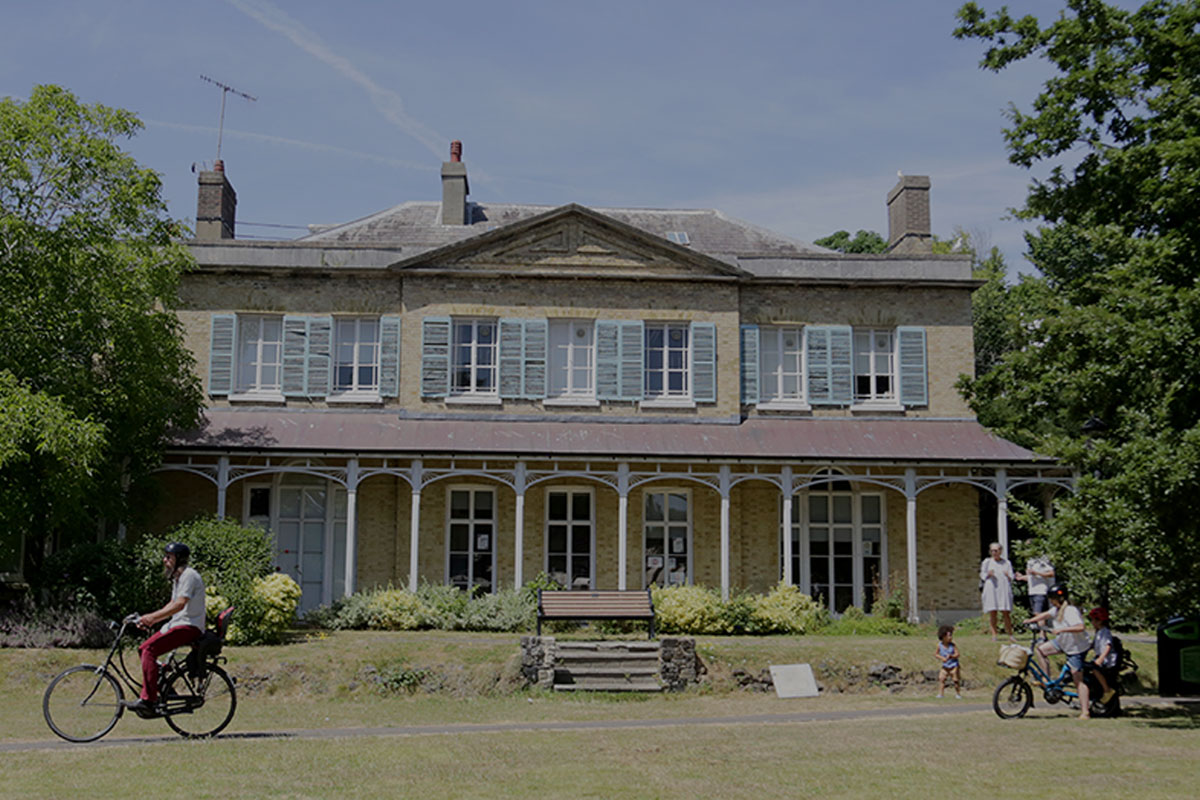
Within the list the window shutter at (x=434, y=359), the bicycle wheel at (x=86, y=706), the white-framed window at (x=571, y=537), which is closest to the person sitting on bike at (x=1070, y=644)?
the bicycle wheel at (x=86, y=706)

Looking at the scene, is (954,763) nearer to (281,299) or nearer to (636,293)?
(636,293)

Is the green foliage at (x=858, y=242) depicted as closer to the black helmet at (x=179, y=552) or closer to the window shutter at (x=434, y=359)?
the window shutter at (x=434, y=359)

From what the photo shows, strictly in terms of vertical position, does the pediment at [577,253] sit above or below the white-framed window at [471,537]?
above

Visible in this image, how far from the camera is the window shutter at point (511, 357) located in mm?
21766

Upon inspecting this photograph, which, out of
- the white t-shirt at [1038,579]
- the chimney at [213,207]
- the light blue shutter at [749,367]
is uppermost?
the chimney at [213,207]

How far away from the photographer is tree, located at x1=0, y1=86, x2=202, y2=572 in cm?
1563

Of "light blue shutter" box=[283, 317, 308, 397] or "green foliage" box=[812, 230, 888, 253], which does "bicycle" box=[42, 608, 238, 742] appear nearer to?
"light blue shutter" box=[283, 317, 308, 397]

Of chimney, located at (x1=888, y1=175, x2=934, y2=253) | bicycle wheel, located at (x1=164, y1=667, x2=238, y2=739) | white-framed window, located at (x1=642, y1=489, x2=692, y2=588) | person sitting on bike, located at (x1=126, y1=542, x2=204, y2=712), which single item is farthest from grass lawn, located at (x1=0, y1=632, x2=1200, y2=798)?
chimney, located at (x1=888, y1=175, x2=934, y2=253)

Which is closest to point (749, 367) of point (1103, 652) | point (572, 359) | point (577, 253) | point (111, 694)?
point (572, 359)

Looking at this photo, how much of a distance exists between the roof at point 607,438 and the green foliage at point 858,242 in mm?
23482

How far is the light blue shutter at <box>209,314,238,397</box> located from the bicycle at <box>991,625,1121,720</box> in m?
15.1

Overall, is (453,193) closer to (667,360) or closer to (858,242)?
(667,360)

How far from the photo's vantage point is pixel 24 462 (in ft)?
52.6

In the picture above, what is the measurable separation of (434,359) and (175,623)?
12.3 metres
